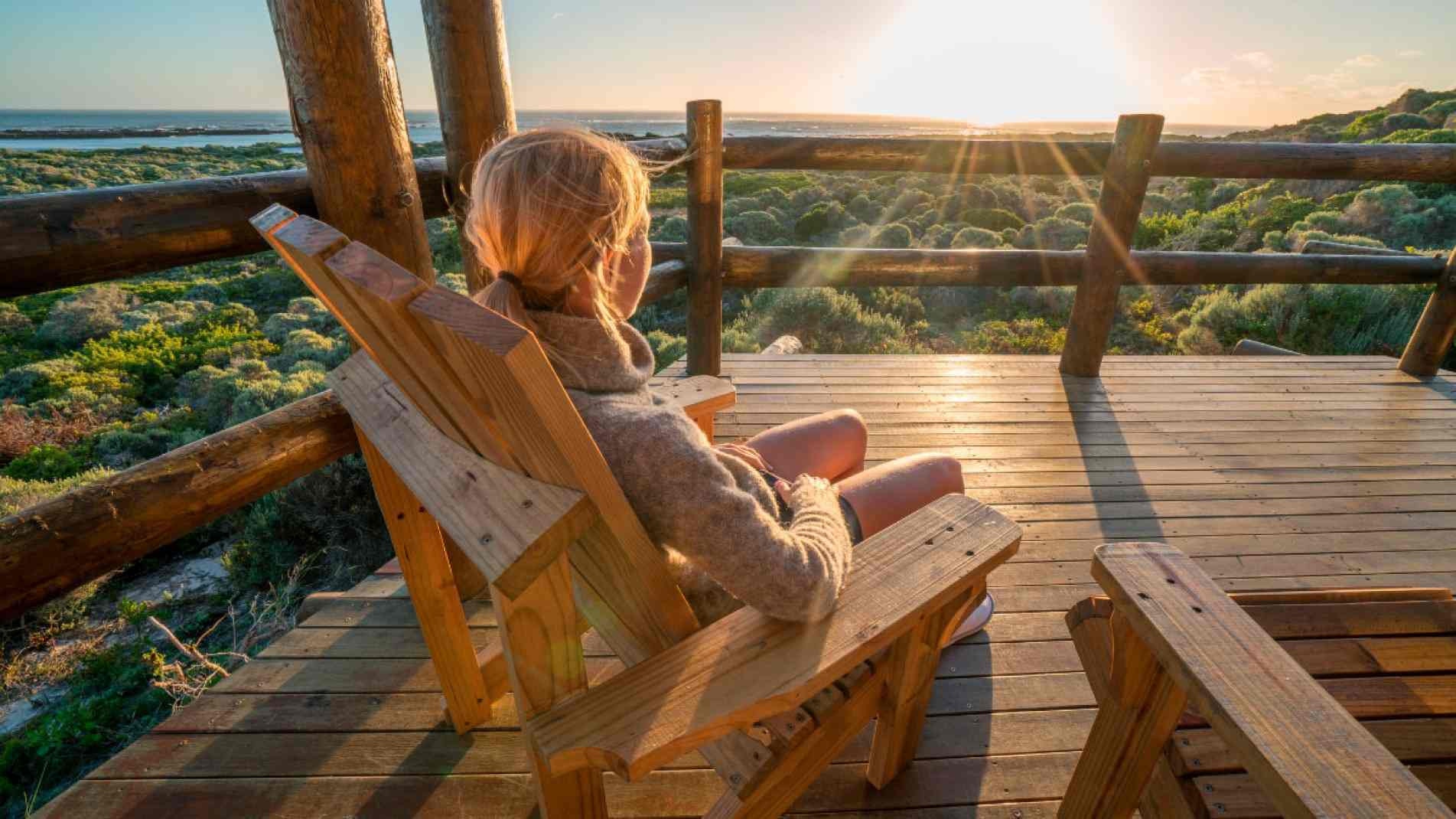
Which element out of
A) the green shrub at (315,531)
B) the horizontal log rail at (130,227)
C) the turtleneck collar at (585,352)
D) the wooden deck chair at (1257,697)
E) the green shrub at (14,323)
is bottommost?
the green shrub at (14,323)

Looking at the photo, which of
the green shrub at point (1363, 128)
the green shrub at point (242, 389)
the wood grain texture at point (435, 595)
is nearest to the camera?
the wood grain texture at point (435, 595)

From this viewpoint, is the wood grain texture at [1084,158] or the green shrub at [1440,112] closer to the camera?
the wood grain texture at [1084,158]

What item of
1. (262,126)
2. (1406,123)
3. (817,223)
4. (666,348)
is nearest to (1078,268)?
(666,348)

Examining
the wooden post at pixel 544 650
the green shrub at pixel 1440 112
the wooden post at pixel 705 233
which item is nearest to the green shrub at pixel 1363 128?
the green shrub at pixel 1440 112

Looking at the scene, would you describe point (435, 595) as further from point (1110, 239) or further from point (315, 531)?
point (315, 531)

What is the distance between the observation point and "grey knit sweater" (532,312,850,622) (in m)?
0.92

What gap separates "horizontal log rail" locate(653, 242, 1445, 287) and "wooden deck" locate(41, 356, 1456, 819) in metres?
0.57

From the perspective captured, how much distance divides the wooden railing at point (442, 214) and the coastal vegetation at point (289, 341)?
1.55m

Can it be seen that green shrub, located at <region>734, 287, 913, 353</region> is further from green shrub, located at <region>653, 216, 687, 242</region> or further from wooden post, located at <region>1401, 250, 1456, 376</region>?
green shrub, located at <region>653, 216, 687, 242</region>

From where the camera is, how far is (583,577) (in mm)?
940

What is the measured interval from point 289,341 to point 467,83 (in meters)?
9.73

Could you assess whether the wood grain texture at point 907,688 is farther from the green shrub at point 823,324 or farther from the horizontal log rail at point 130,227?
the green shrub at point 823,324

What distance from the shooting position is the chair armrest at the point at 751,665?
88 centimetres

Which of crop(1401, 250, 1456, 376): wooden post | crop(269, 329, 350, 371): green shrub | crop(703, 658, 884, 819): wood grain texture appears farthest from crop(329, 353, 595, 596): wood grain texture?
crop(269, 329, 350, 371): green shrub
